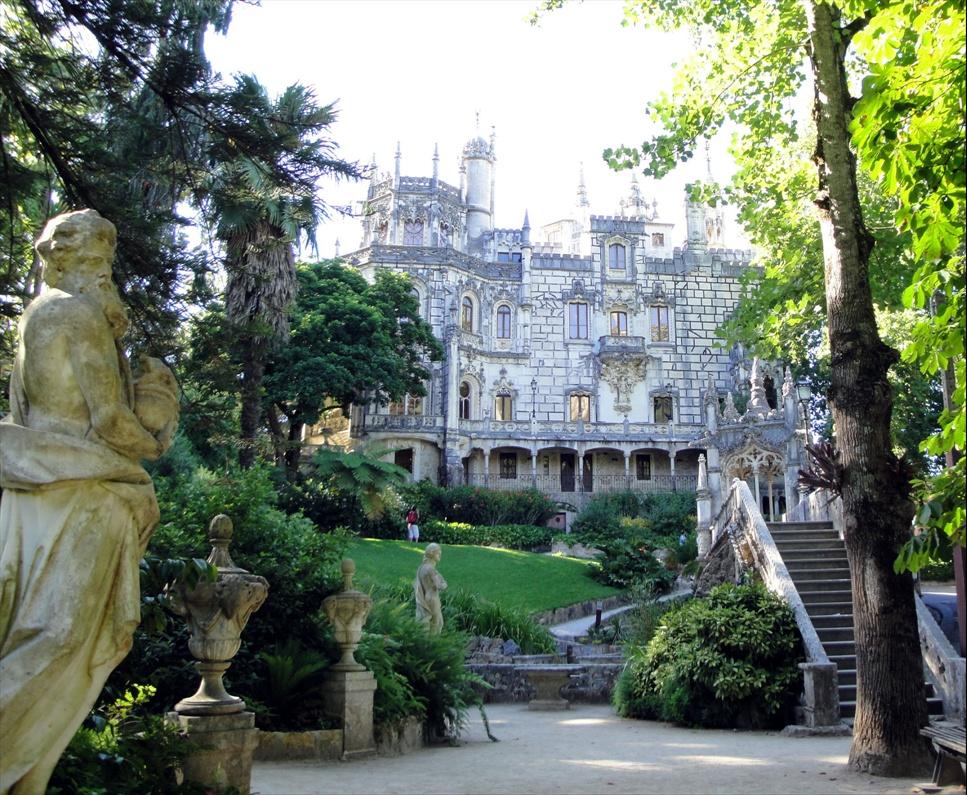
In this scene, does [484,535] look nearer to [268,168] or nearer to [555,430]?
[555,430]

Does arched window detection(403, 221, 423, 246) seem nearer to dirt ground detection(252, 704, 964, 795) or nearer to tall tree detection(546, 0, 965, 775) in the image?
tall tree detection(546, 0, 965, 775)

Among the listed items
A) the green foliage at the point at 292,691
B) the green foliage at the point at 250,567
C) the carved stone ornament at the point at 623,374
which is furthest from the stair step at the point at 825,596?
the carved stone ornament at the point at 623,374

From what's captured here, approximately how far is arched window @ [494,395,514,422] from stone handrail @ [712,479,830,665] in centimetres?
2574

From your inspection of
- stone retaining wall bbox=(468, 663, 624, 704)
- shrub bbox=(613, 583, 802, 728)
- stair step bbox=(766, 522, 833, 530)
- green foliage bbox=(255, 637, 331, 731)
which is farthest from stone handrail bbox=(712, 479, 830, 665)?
green foliage bbox=(255, 637, 331, 731)

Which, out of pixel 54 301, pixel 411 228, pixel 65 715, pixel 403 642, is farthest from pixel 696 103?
pixel 411 228

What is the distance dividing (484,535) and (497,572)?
7322mm

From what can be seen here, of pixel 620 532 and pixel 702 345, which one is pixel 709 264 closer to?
pixel 702 345

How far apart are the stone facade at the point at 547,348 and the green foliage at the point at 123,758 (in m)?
34.7

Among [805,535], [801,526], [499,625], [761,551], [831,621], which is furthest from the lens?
[499,625]

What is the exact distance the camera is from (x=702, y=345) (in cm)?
4731

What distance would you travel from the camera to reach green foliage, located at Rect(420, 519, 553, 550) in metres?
33.6

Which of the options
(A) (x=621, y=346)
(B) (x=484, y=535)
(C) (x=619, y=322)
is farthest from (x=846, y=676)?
(C) (x=619, y=322)

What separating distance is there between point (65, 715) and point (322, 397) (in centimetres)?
3165

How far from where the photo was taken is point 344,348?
3528 cm
